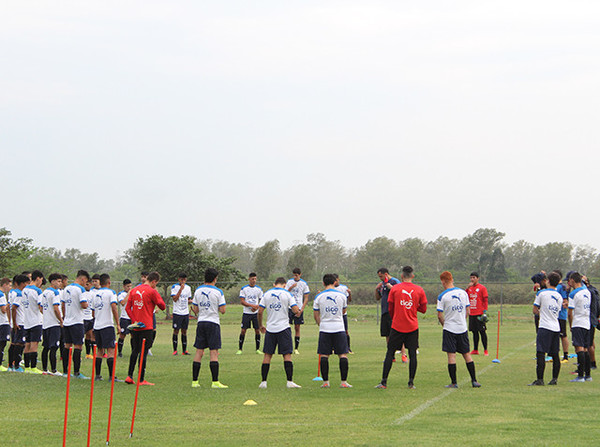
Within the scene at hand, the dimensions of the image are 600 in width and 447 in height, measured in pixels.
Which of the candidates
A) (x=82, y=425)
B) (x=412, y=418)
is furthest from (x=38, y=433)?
(x=412, y=418)

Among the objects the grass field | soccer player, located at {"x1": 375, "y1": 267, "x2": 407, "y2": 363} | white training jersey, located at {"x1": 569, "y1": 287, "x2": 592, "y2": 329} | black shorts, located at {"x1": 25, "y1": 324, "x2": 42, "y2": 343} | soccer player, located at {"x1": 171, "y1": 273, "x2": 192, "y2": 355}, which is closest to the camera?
the grass field

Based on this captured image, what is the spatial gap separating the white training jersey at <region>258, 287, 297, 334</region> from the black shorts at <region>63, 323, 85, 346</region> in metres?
4.44

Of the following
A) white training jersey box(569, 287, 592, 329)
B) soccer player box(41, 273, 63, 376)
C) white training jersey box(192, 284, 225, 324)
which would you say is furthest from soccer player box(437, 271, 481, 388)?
soccer player box(41, 273, 63, 376)

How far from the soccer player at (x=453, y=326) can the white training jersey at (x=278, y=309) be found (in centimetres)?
282

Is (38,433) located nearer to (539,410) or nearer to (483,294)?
(539,410)

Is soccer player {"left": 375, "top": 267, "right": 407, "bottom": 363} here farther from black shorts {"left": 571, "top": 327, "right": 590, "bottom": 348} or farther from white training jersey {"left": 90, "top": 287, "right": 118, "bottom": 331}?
white training jersey {"left": 90, "top": 287, "right": 118, "bottom": 331}

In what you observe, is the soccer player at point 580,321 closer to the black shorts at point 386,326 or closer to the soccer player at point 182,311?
the black shorts at point 386,326

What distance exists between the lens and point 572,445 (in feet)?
28.1

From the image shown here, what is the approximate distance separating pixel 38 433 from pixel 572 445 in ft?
21.2

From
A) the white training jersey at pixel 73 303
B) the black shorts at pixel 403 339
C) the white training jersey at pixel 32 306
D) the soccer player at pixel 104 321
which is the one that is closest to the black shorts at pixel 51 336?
the white training jersey at pixel 32 306

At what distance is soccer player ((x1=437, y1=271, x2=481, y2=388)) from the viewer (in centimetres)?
1389

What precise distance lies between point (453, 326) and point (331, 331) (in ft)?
7.37

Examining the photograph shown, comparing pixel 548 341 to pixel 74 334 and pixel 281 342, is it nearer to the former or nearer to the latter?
pixel 281 342

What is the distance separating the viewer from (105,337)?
1519 centimetres
